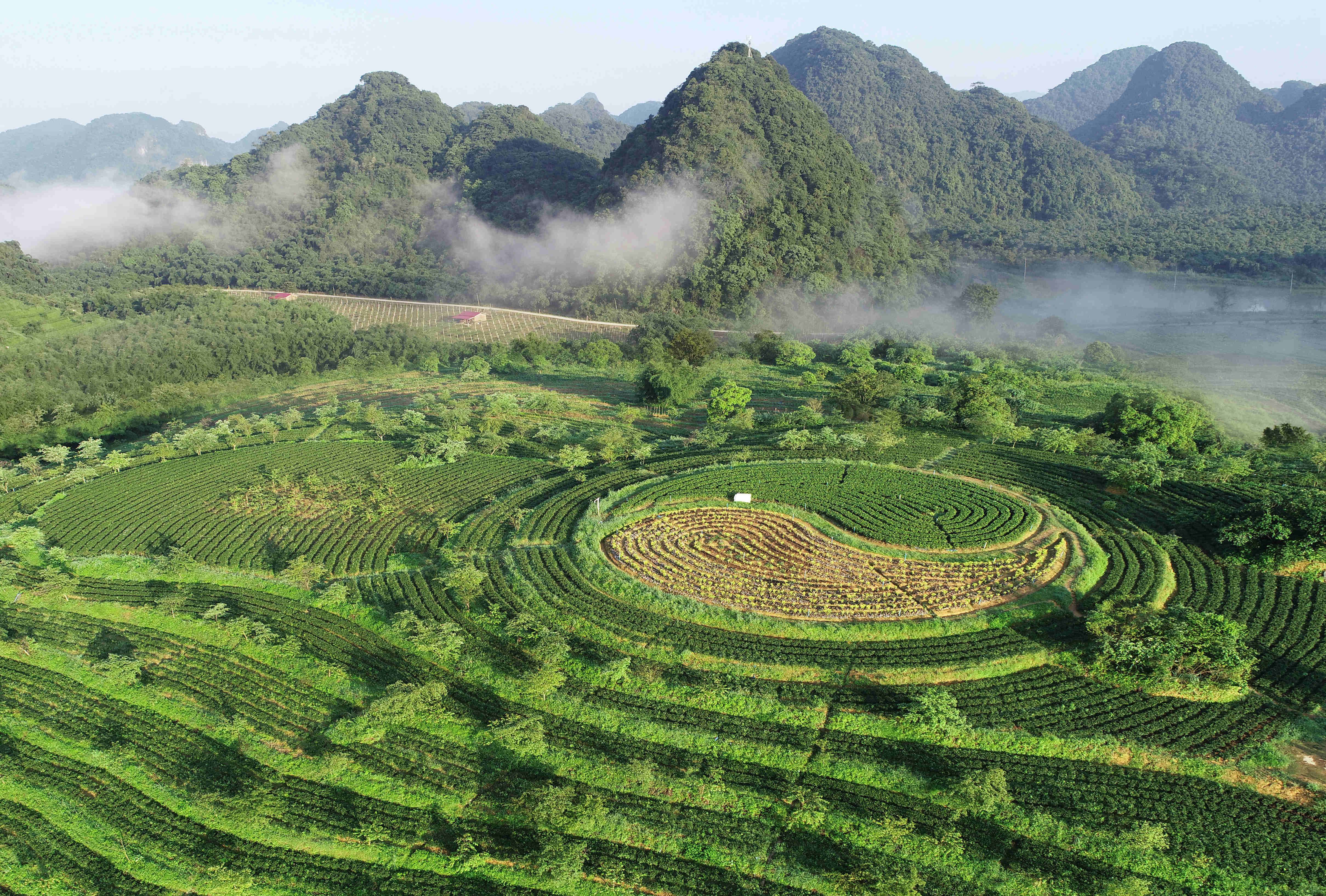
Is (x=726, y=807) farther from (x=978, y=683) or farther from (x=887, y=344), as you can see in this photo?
(x=887, y=344)

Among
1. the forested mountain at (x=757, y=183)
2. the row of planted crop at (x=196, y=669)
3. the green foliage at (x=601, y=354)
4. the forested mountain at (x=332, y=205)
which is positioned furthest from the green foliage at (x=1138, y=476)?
the forested mountain at (x=332, y=205)

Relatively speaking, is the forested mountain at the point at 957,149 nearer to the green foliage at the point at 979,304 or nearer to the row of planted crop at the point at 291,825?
the green foliage at the point at 979,304

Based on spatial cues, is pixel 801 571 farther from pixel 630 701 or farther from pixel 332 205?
pixel 332 205

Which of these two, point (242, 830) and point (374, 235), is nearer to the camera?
point (242, 830)

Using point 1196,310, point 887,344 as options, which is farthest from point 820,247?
point 1196,310

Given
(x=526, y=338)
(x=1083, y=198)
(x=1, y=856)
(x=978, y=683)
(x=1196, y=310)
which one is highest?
(x=1083, y=198)

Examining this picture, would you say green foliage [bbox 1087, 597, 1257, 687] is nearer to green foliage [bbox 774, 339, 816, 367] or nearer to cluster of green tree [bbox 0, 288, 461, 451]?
green foliage [bbox 774, 339, 816, 367]

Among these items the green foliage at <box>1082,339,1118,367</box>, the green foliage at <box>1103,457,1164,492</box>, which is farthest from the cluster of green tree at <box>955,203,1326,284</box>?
the green foliage at <box>1103,457,1164,492</box>
